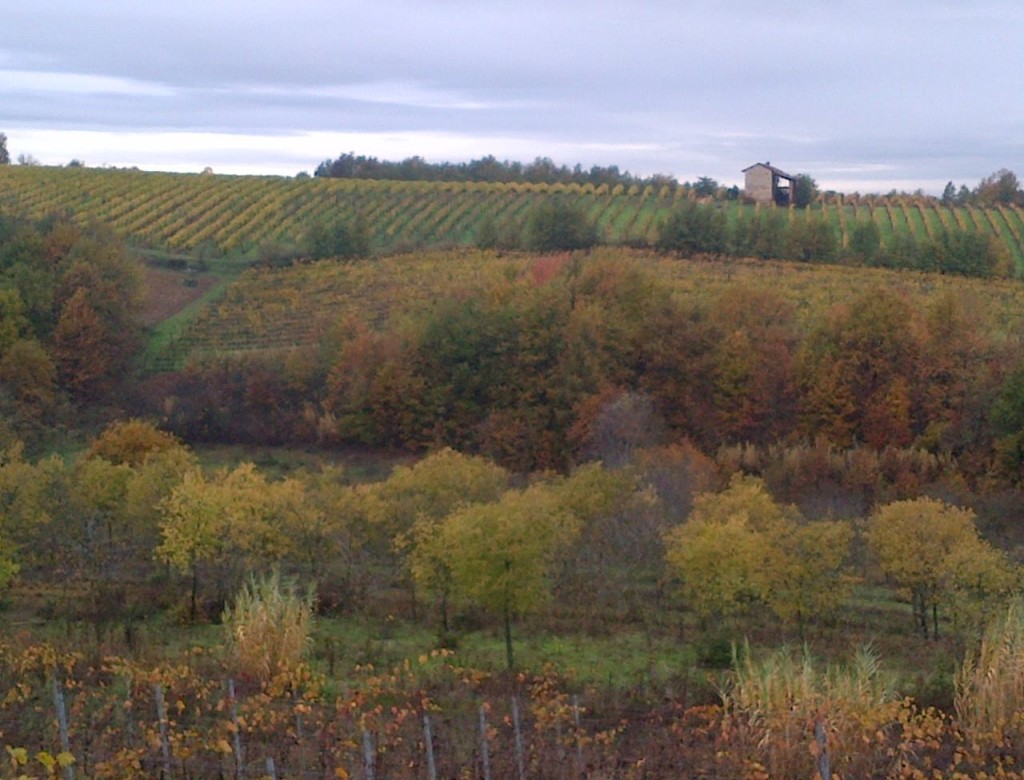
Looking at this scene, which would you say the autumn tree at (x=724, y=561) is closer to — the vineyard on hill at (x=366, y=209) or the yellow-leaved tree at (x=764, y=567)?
the yellow-leaved tree at (x=764, y=567)

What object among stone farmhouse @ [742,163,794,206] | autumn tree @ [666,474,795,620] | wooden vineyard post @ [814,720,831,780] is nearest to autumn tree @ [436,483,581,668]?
autumn tree @ [666,474,795,620]

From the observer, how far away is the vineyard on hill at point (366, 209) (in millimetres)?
47969

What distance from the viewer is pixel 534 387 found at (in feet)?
98.9

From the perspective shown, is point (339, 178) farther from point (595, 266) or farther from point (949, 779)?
point (949, 779)

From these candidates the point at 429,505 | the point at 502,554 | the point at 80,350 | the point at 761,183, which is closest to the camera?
the point at 502,554

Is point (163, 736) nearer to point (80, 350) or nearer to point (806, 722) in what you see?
point (806, 722)

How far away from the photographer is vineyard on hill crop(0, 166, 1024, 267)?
47969 millimetres

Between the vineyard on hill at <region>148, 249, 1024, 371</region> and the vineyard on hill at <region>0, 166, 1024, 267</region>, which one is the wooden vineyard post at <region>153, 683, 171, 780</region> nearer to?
the vineyard on hill at <region>148, 249, 1024, 371</region>

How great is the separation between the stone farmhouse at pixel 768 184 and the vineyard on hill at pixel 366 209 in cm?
185

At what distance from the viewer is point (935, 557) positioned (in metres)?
13.8

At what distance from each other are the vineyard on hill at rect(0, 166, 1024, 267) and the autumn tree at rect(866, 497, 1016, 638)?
1317 inches

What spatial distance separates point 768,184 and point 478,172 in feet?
52.5

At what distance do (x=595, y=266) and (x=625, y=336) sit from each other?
372 cm

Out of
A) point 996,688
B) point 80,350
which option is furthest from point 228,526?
point 80,350
